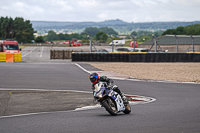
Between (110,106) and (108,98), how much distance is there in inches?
8.5

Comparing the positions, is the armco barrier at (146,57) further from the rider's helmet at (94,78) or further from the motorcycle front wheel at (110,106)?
the rider's helmet at (94,78)

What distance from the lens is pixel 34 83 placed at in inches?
733

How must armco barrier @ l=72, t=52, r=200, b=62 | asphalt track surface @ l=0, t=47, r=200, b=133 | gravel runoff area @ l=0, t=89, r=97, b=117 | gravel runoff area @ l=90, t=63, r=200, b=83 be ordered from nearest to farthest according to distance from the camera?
asphalt track surface @ l=0, t=47, r=200, b=133, gravel runoff area @ l=0, t=89, r=97, b=117, gravel runoff area @ l=90, t=63, r=200, b=83, armco barrier @ l=72, t=52, r=200, b=62

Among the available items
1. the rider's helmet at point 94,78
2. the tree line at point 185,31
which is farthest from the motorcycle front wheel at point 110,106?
the tree line at point 185,31

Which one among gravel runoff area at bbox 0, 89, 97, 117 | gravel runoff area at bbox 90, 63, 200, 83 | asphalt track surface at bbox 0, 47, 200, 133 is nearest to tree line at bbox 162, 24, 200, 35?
gravel runoff area at bbox 90, 63, 200, 83

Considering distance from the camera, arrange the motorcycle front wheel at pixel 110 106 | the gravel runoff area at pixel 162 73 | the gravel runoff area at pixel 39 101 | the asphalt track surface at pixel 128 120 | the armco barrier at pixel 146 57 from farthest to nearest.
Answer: the armco barrier at pixel 146 57 → the gravel runoff area at pixel 162 73 → the gravel runoff area at pixel 39 101 → the motorcycle front wheel at pixel 110 106 → the asphalt track surface at pixel 128 120

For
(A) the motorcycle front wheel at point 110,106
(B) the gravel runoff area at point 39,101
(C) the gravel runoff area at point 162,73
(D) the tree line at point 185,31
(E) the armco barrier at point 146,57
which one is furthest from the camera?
(D) the tree line at point 185,31

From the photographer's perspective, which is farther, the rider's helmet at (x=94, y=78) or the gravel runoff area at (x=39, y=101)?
the gravel runoff area at (x=39, y=101)

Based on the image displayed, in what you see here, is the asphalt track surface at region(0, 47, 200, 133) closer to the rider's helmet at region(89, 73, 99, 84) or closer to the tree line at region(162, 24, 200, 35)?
the rider's helmet at region(89, 73, 99, 84)

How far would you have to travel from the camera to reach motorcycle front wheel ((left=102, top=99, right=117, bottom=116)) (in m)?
9.13

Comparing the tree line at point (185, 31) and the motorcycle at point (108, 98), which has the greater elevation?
the tree line at point (185, 31)

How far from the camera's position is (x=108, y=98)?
9281mm

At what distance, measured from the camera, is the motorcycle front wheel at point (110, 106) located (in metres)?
9.13

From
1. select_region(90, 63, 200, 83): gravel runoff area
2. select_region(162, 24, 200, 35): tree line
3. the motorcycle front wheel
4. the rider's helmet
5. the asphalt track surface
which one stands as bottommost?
select_region(90, 63, 200, 83): gravel runoff area
